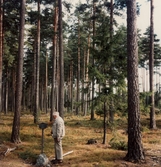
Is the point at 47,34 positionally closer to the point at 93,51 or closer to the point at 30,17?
the point at 30,17

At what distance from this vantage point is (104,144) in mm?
12539

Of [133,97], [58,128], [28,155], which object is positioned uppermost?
[133,97]

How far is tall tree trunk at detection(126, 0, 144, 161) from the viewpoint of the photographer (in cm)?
875

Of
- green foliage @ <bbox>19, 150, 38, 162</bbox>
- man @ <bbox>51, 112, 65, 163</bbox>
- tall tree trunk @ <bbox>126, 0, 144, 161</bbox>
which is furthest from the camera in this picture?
green foliage @ <bbox>19, 150, 38, 162</bbox>

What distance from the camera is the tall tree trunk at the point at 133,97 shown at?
28.7ft

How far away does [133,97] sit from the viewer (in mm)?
8922

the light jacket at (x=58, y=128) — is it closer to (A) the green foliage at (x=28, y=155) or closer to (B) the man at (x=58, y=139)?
(B) the man at (x=58, y=139)

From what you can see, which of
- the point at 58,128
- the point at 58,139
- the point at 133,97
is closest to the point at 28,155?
the point at 58,139

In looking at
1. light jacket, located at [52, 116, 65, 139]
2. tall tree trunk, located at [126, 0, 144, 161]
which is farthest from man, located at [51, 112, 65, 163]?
tall tree trunk, located at [126, 0, 144, 161]

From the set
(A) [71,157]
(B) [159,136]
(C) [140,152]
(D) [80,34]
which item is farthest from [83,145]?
(D) [80,34]

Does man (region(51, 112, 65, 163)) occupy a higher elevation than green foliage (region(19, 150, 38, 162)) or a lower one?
higher

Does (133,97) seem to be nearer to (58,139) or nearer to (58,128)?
(58,128)

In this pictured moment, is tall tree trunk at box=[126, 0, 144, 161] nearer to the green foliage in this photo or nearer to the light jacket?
the light jacket

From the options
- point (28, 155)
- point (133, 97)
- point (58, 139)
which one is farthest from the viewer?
point (28, 155)
